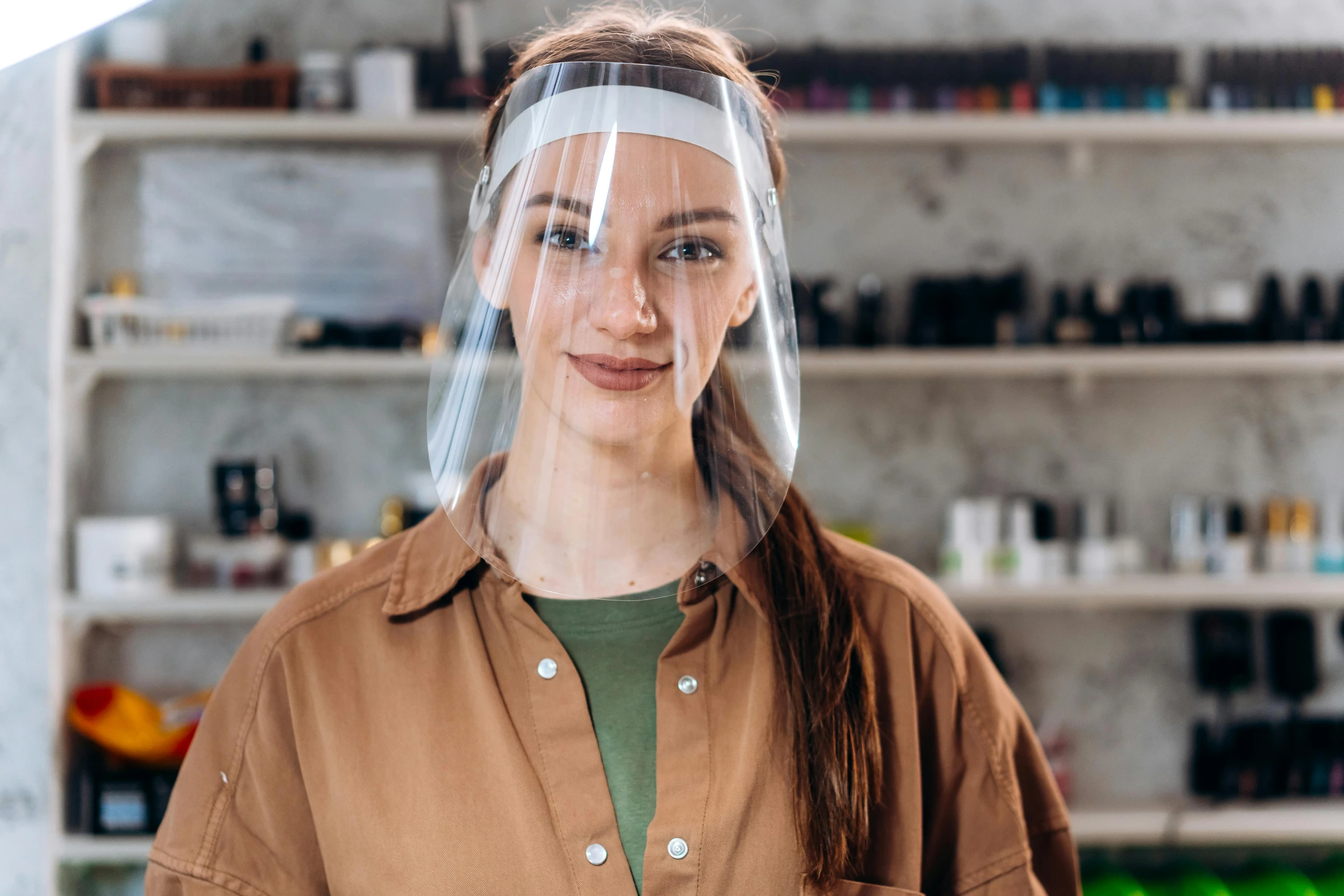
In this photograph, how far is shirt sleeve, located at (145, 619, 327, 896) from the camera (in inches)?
29.7

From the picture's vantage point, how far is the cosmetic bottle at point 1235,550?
81.7 inches

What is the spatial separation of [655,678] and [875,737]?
163 millimetres

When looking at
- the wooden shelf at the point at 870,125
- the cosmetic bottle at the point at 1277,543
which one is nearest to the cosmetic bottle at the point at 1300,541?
the cosmetic bottle at the point at 1277,543

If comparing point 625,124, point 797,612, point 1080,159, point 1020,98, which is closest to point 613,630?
point 797,612

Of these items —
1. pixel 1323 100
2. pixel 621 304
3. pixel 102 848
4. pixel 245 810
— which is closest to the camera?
pixel 621 304

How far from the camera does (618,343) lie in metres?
0.66

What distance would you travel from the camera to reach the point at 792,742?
0.75m

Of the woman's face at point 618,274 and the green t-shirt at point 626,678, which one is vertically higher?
the woman's face at point 618,274

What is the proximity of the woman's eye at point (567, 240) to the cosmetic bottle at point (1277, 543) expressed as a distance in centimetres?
193

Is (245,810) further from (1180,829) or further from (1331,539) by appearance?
(1331,539)

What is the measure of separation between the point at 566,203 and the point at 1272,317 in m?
1.90

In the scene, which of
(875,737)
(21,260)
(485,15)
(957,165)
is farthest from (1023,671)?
(21,260)

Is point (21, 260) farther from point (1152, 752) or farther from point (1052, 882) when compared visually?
point (1152, 752)

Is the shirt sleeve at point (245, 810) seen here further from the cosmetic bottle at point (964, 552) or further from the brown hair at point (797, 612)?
the cosmetic bottle at point (964, 552)
